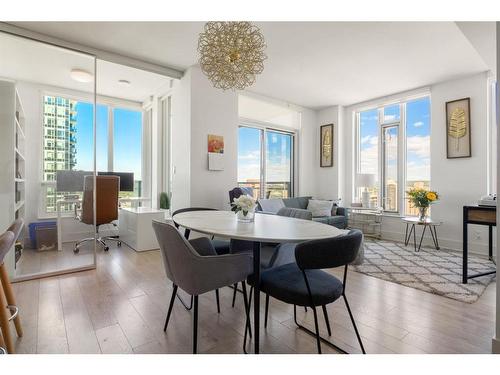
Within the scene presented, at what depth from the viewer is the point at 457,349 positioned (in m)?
1.66

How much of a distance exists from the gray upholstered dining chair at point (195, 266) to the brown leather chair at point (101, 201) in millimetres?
2513

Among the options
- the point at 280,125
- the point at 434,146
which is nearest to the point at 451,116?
the point at 434,146

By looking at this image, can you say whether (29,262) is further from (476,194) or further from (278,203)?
(476,194)

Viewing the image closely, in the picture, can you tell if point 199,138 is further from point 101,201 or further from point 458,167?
point 458,167

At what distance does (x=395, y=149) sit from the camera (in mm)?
5148

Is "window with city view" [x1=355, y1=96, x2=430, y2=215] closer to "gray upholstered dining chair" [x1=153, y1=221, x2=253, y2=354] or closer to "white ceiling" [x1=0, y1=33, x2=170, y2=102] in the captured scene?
"white ceiling" [x1=0, y1=33, x2=170, y2=102]

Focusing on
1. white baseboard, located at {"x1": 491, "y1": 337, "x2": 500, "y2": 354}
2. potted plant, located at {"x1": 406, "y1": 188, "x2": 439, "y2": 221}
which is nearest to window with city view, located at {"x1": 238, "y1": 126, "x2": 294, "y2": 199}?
potted plant, located at {"x1": 406, "y1": 188, "x2": 439, "y2": 221}

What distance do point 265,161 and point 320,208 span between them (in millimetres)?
1516

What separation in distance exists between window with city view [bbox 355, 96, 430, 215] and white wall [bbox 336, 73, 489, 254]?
0.71 feet

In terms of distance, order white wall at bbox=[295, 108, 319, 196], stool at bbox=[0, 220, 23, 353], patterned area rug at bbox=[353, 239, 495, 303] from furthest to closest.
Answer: white wall at bbox=[295, 108, 319, 196]
patterned area rug at bbox=[353, 239, 495, 303]
stool at bbox=[0, 220, 23, 353]

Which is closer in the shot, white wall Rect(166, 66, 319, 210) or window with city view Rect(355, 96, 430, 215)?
white wall Rect(166, 66, 319, 210)

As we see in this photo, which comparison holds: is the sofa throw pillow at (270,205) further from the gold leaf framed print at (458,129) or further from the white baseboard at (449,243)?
the gold leaf framed print at (458,129)

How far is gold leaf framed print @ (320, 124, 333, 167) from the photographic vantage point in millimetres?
5973
